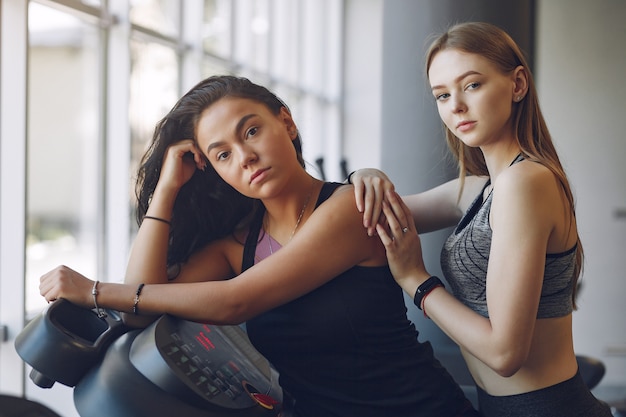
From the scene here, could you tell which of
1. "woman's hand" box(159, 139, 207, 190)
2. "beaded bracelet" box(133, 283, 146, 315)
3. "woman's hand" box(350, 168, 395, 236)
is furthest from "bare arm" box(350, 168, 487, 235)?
"beaded bracelet" box(133, 283, 146, 315)

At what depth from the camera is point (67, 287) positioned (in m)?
1.23

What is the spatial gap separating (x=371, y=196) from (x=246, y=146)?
0.25 metres

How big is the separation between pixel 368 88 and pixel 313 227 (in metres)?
7.19

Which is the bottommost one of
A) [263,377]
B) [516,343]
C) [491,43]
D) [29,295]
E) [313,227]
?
[29,295]

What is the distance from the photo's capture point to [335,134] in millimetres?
8312

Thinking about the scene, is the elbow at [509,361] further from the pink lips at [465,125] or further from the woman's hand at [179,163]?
the woman's hand at [179,163]

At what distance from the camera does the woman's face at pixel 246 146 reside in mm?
1348

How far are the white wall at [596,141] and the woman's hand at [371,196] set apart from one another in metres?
4.23

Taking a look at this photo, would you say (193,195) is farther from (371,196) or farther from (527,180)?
(527,180)

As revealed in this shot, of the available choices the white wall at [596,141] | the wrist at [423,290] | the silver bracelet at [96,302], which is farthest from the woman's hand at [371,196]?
the white wall at [596,141]

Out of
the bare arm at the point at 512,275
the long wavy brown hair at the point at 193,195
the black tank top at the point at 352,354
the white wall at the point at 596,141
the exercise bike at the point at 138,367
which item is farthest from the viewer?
the white wall at the point at 596,141

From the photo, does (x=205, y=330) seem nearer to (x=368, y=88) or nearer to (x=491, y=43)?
(x=491, y=43)

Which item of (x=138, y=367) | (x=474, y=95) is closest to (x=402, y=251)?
(x=474, y=95)

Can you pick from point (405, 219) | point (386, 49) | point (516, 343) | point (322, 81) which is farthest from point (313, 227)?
point (322, 81)
